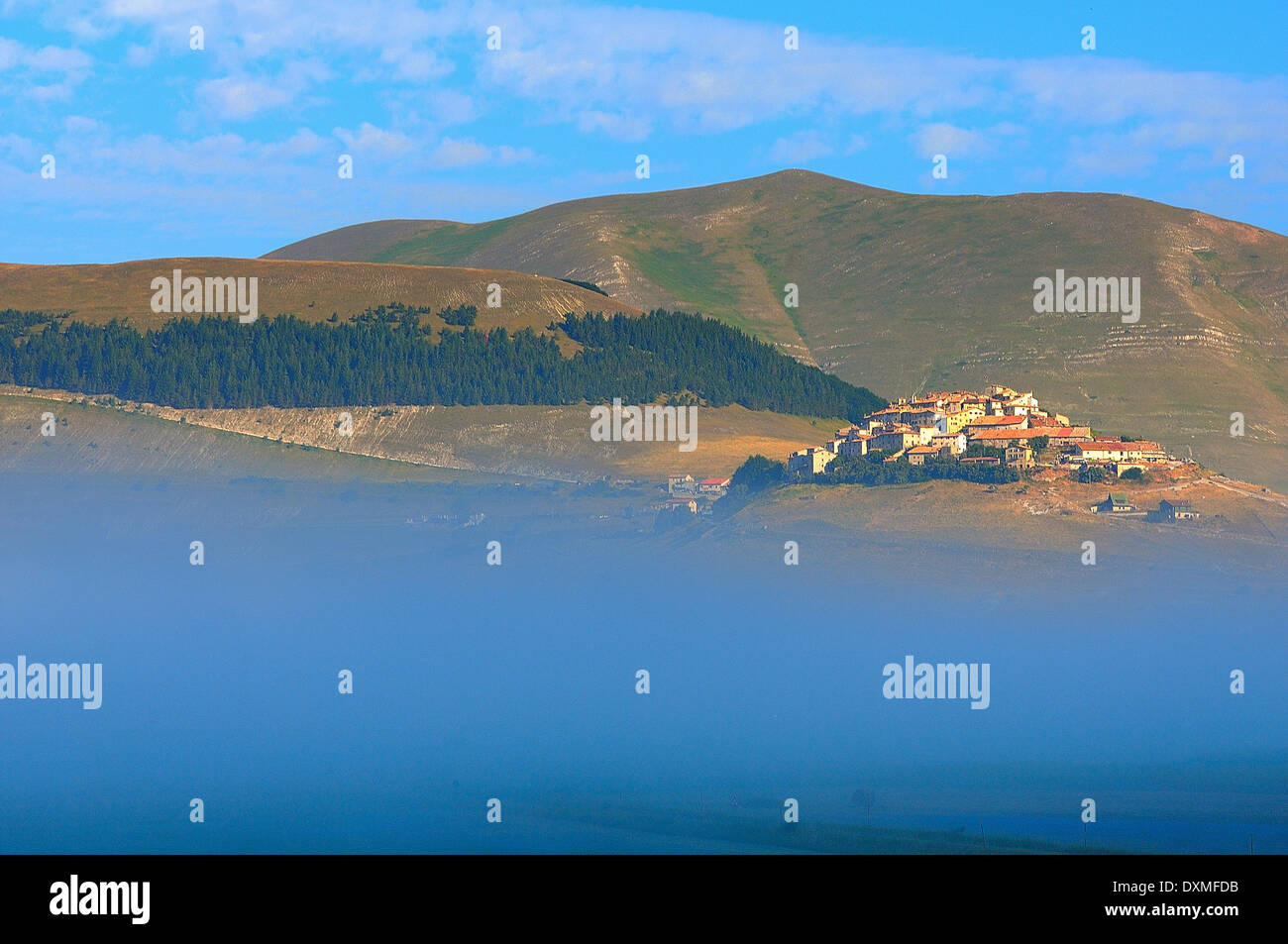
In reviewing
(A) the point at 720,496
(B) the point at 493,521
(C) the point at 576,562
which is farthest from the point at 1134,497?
(B) the point at 493,521

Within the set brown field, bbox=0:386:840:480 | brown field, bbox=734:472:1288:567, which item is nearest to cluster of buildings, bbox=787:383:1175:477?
brown field, bbox=734:472:1288:567

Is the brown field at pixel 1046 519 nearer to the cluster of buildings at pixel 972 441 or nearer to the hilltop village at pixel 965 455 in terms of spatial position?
the hilltop village at pixel 965 455

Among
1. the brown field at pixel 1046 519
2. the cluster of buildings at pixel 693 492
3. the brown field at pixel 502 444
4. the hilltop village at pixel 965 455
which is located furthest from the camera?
the brown field at pixel 502 444

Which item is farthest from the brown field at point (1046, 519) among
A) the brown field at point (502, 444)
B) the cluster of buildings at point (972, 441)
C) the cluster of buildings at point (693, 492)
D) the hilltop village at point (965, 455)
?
the brown field at point (502, 444)

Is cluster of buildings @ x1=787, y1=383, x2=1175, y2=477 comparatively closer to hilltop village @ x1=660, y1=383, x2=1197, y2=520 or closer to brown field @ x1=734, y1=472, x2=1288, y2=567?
hilltop village @ x1=660, y1=383, x2=1197, y2=520

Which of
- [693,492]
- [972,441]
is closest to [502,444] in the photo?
[693,492]

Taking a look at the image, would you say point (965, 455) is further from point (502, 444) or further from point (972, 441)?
point (502, 444)
